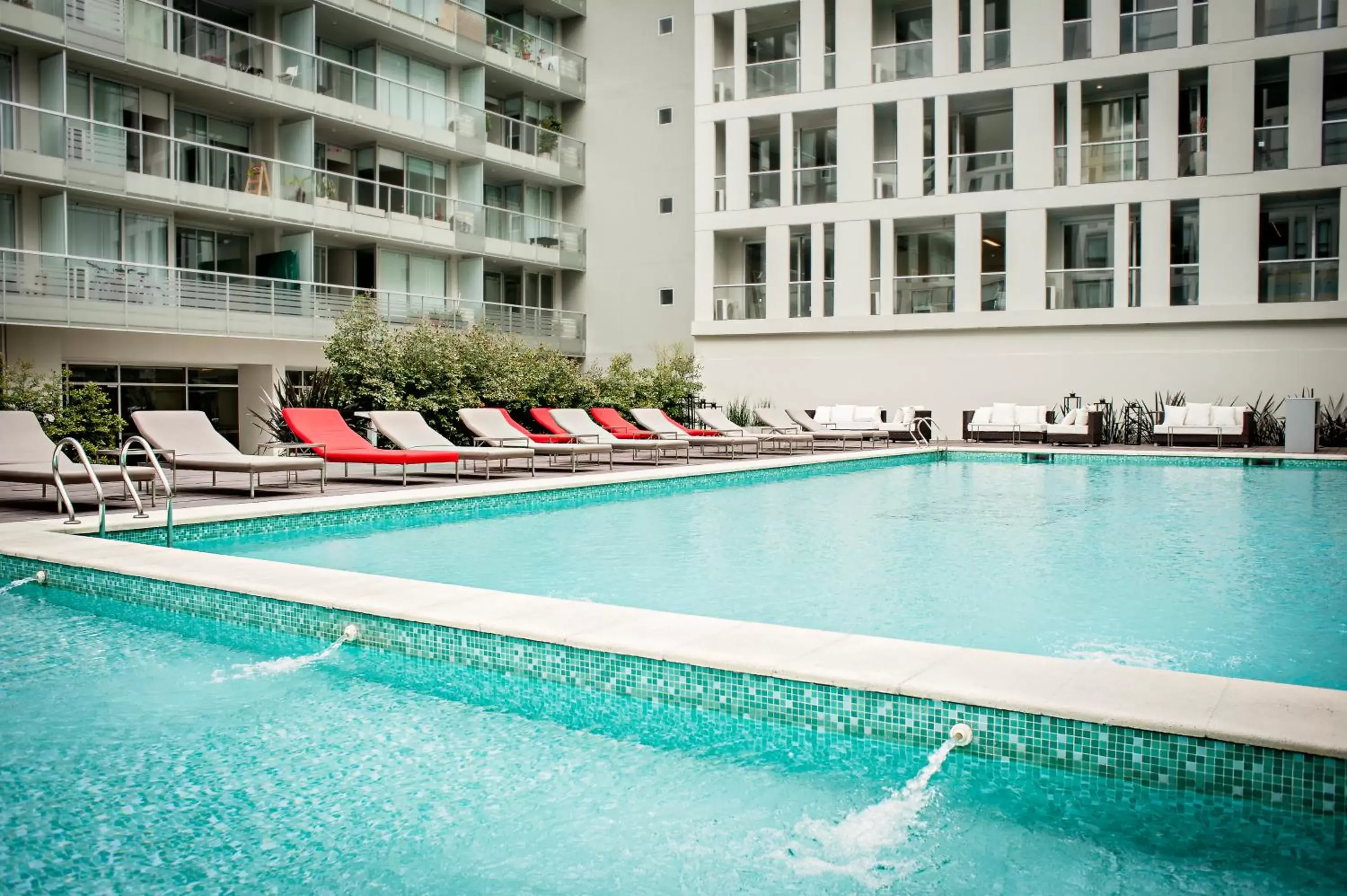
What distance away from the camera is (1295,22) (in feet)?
67.4

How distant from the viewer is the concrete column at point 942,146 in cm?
2316

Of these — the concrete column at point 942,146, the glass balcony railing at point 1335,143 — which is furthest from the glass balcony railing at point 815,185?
the glass balcony railing at point 1335,143

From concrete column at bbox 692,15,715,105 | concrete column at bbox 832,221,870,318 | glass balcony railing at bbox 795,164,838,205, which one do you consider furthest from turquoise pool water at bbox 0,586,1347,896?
concrete column at bbox 692,15,715,105

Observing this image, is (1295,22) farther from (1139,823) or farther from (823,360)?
(1139,823)

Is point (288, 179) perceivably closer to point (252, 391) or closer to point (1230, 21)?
point (252, 391)

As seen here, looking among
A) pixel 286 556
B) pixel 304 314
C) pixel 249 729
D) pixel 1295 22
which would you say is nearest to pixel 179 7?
pixel 304 314

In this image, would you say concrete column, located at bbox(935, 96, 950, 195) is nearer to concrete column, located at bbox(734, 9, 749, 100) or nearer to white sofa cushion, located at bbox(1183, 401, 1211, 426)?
concrete column, located at bbox(734, 9, 749, 100)

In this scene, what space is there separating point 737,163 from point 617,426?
11.2 metres

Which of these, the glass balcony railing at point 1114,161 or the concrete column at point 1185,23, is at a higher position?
the concrete column at point 1185,23

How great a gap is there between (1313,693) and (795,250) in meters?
23.1

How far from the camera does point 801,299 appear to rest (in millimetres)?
24984

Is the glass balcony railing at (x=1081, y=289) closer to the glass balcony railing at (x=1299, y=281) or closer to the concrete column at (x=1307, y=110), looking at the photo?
the glass balcony railing at (x=1299, y=281)

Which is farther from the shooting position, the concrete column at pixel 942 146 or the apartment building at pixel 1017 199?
the concrete column at pixel 942 146

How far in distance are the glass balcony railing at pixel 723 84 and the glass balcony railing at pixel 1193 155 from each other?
10.3 metres
